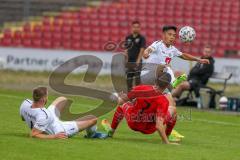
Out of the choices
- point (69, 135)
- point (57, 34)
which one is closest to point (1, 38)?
point (57, 34)

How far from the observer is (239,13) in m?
34.5

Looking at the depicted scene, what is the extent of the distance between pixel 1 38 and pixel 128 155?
949 inches

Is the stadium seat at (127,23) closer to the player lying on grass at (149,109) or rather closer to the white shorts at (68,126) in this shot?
the player lying on grass at (149,109)

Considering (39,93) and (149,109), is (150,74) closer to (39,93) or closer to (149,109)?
(149,109)

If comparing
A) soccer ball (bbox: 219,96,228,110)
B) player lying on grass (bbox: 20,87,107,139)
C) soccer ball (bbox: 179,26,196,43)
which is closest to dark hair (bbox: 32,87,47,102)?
player lying on grass (bbox: 20,87,107,139)

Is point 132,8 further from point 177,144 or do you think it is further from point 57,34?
point 177,144

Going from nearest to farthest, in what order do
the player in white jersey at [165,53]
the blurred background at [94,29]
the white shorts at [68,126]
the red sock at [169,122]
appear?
the white shorts at [68,126] → the red sock at [169,122] → the player in white jersey at [165,53] → the blurred background at [94,29]

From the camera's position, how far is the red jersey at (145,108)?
559 inches

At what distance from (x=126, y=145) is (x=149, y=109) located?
3.12ft

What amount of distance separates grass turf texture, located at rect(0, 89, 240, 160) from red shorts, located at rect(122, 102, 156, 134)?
247mm

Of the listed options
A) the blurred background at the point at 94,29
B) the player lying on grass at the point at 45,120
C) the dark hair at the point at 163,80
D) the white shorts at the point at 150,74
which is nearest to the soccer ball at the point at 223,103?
the white shorts at the point at 150,74

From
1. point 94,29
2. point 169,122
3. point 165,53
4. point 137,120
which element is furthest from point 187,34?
point 94,29

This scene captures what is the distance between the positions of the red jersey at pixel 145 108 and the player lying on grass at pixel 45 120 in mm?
752

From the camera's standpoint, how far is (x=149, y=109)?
14242 millimetres
